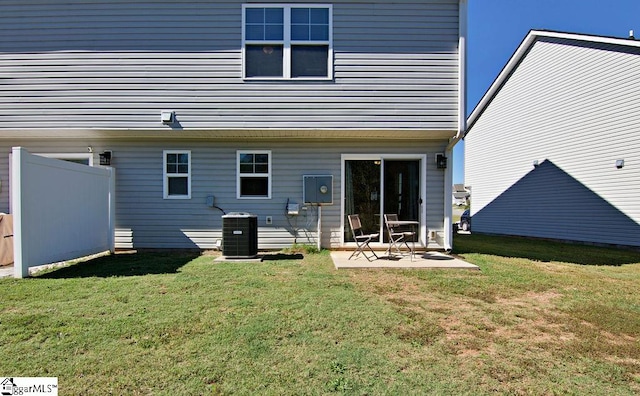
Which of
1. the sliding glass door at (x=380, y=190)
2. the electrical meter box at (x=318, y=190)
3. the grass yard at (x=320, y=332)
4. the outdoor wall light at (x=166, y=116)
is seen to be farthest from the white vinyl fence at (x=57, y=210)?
the sliding glass door at (x=380, y=190)

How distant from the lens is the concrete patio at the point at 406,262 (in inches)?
229

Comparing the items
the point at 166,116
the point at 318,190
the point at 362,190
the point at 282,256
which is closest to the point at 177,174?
the point at 166,116

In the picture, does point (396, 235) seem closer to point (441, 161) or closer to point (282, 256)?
point (441, 161)

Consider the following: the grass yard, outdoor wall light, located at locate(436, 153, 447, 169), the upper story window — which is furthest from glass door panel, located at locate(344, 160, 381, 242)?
the grass yard

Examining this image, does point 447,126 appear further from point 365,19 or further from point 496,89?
point 496,89

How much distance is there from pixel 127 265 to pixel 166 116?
118 inches

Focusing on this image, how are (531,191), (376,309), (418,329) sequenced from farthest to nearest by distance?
(531,191)
(376,309)
(418,329)

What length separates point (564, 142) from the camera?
1053 cm

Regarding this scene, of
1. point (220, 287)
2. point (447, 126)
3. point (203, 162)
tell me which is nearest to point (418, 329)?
point (220, 287)

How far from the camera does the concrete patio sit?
19.1ft

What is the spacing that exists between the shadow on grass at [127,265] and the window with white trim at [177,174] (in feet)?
4.49

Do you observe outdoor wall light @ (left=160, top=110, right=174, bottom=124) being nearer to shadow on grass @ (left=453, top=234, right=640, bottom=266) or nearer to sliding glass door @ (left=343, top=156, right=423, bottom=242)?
sliding glass door @ (left=343, top=156, right=423, bottom=242)

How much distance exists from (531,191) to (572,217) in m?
1.73

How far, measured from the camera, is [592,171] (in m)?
9.64
